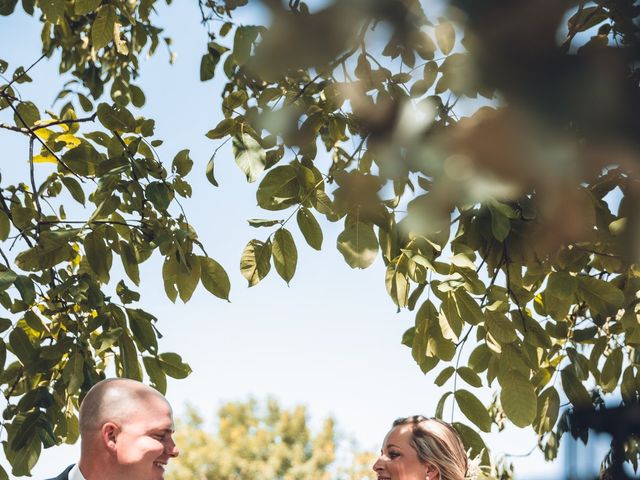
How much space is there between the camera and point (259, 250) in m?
3.47

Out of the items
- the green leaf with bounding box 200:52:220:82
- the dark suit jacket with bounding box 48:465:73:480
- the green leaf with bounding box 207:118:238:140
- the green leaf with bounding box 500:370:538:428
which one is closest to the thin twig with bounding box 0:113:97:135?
the green leaf with bounding box 207:118:238:140

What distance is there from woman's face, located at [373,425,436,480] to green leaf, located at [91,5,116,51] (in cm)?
232

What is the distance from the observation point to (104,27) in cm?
427

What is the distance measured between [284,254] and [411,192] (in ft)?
4.08

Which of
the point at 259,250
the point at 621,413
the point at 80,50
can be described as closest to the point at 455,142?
the point at 621,413

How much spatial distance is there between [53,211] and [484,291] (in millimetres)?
2464

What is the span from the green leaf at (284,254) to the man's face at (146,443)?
716mm

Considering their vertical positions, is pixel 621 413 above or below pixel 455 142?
below

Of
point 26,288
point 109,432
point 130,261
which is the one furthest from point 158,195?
point 109,432

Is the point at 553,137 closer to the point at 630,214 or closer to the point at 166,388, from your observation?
the point at 630,214

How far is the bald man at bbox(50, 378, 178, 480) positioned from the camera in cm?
338

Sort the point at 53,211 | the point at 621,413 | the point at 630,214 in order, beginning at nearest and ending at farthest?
the point at 630,214
the point at 621,413
the point at 53,211

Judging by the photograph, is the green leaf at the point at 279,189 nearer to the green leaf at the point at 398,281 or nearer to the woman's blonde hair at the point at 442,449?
the green leaf at the point at 398,281

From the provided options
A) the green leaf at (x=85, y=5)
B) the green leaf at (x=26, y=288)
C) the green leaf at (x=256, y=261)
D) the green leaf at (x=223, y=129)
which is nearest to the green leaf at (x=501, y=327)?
the green leaf at (x=256, y=261)
